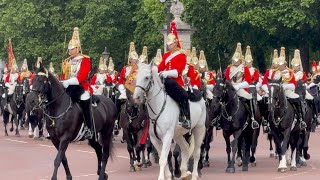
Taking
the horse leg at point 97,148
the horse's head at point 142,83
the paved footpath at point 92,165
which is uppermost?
the horse's head at point 142,83

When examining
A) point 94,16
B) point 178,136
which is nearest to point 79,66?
point 178,136

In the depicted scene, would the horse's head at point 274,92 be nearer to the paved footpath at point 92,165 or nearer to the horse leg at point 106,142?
the paved footpath at point 92,165

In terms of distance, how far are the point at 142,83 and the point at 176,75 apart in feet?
3.56

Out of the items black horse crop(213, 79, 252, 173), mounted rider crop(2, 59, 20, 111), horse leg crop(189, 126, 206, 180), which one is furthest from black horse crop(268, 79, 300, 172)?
mounted rider crop(2, 59, 20, 111)

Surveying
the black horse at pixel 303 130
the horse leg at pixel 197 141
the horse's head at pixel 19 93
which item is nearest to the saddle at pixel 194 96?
the horse leg at pixel 197 141

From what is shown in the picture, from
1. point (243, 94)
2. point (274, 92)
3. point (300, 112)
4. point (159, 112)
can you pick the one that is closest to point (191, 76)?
point (243, 94)

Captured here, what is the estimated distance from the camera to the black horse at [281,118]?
2070 centimetres

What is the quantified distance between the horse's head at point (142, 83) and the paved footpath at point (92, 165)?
2.44 m

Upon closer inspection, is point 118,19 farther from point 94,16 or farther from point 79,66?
point 79,66

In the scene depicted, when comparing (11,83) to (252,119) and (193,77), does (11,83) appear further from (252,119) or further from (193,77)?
(193,77)

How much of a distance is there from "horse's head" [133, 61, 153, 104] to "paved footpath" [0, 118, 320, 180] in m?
2.44

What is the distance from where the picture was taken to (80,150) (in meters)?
26.8

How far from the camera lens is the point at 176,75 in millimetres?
16750

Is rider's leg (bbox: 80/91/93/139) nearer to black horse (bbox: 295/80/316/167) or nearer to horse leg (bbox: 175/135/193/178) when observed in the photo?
horse leg (bbox: 175/135/193/178)
